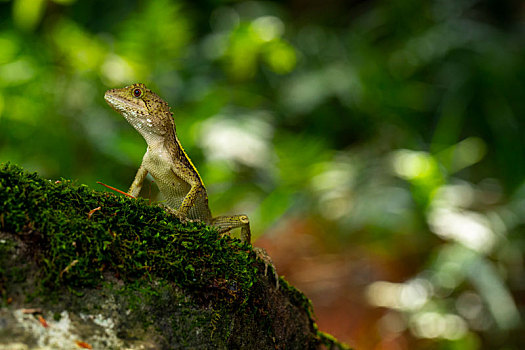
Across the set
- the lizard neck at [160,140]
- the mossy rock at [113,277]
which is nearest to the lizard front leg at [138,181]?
the lizard neck at [160,140]

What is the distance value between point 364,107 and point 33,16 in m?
4.94

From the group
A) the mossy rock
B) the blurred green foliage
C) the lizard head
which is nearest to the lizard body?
the lizard head

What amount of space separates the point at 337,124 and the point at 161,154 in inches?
207

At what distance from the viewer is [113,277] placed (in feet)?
6.68

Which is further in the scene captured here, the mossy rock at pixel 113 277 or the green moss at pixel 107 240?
the green moss at pixel 107 240

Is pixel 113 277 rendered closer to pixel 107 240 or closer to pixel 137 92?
pixel 107 240

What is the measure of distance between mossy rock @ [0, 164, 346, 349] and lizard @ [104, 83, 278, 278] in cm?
74

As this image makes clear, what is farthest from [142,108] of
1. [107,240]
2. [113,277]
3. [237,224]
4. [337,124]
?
[337,124]

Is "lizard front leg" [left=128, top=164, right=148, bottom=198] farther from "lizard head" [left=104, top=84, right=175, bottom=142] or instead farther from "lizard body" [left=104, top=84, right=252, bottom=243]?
"lizard head" [left=104, top=84, right=175, bottom=142]

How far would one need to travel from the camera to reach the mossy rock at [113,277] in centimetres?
178

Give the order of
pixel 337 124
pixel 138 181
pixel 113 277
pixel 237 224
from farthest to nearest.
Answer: pixel 337 124
pixel 138 181
pixel 237 224
pixel 113 277

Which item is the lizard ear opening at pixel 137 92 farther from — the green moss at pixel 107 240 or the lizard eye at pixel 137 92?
the green moss at pixel 107 240

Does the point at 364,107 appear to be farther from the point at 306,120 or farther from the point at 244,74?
the point at 244,74

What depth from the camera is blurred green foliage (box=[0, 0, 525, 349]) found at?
20.3 feet
